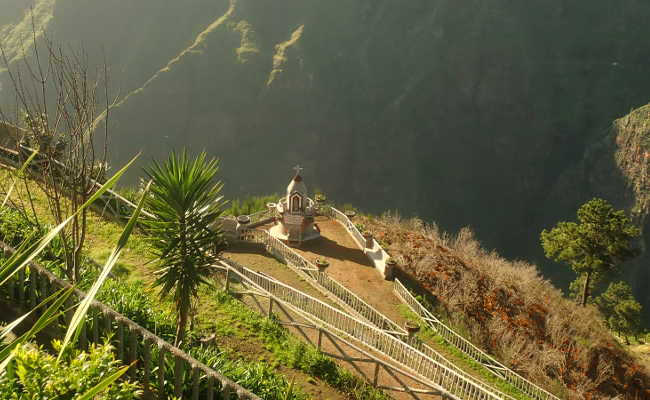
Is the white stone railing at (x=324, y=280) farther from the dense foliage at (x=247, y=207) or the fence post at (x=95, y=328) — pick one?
the fence post at (x=95, y=328)

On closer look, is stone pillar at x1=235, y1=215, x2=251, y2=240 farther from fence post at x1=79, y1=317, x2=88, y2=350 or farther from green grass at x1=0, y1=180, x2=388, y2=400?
fence post at x1=79, y1=317, x2=88, y2=350

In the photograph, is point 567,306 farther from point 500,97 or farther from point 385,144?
point 500,97

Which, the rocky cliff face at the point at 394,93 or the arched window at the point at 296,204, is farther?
the rocky cliff face at the point at 394,93

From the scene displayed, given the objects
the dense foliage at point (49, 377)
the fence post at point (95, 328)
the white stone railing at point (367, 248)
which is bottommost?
the dense foliage at point (49, 377)

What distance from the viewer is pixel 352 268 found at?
22.5 metres

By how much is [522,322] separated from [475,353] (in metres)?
6.67

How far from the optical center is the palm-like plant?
7.43 metres

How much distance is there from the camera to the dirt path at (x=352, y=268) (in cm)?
1970

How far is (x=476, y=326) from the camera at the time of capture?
20.2m

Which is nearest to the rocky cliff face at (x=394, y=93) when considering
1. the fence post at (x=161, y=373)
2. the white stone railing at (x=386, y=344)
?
the white stone railing at (x=386, y=344)

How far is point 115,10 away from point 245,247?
3977 inches

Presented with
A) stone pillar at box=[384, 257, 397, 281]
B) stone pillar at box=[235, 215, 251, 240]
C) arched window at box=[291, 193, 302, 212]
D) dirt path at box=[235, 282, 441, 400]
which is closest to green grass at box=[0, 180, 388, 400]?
dirt path at box=[235, 282, 441, 400]

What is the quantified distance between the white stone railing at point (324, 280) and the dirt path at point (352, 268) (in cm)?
145

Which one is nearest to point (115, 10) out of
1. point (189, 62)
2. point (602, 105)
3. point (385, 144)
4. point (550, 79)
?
point (189, 62)
